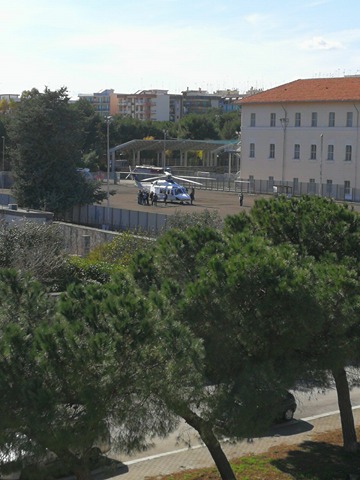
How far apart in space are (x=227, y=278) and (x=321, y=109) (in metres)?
57.3

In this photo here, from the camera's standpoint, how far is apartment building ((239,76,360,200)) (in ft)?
218

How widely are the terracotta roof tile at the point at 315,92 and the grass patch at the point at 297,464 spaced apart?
165ft

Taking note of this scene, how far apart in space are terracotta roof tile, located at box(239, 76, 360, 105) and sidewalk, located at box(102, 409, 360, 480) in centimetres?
4841

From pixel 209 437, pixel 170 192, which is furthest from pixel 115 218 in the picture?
pixel 209 437

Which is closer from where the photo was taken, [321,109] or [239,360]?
[239,360]

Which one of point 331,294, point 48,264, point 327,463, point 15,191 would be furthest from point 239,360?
point 15,191

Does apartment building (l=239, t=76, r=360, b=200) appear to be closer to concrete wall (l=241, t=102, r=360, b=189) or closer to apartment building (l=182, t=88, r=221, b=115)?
concrete wall (l=241, t=102, r=360, b=189)

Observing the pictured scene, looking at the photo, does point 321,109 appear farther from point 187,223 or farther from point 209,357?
point 209,357

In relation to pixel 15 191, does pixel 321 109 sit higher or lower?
higher

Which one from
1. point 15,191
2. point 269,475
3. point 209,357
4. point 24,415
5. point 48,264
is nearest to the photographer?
point 24,415

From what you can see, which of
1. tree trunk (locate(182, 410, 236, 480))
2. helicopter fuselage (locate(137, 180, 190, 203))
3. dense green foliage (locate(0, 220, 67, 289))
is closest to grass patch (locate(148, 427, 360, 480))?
tree trunk (locate(182, 410, 236, 480))

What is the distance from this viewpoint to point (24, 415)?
10680 mm

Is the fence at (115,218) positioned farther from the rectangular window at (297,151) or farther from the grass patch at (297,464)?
the rectangular window at (297,151)

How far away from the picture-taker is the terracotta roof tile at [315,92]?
67.4 m
